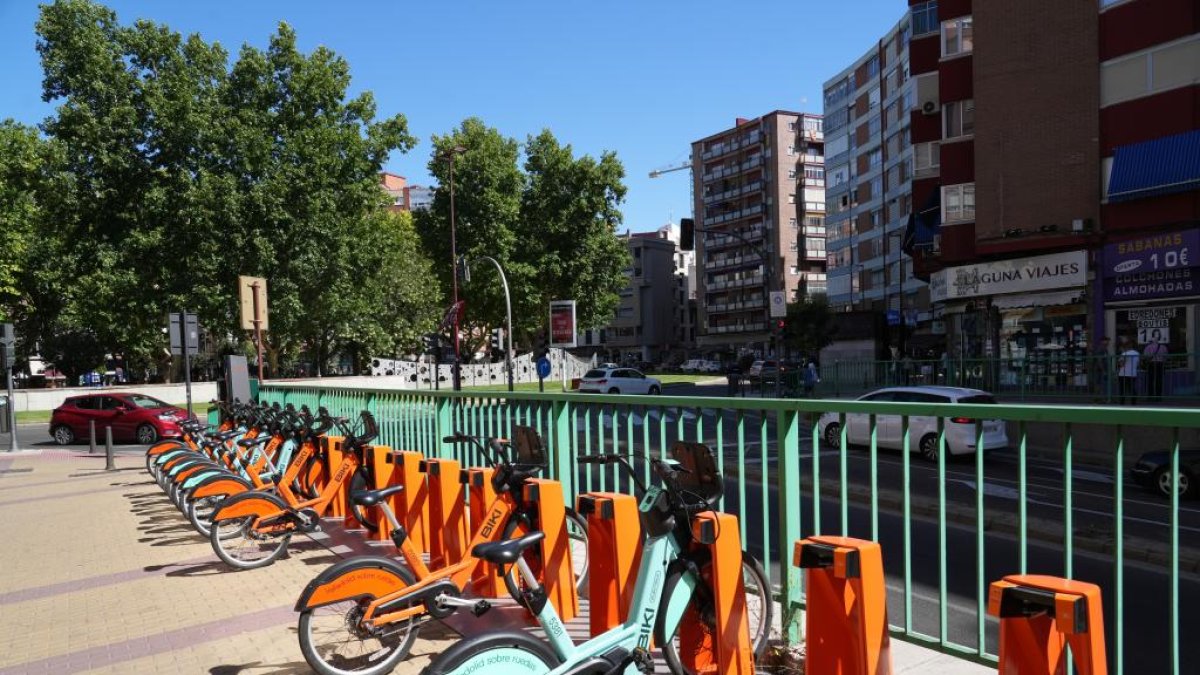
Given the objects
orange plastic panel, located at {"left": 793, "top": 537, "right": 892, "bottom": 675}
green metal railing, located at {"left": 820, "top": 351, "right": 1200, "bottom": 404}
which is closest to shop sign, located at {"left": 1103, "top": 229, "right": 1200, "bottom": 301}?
green metal railing, located at {"left": 820, "top": 351, "right": 1200, "bottom": 404}

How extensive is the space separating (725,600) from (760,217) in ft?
272

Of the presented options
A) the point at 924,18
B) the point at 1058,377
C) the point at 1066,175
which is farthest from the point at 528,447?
the point at 924,18

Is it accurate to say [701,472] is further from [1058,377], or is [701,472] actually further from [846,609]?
[1058,377]

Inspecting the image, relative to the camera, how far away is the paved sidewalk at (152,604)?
457 centimetres

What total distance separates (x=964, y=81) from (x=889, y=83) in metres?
33.3

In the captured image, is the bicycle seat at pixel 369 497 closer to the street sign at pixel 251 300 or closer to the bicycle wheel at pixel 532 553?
the bicycle wheel at pixel 532 553

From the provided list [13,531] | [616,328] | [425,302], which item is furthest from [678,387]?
[616,328]

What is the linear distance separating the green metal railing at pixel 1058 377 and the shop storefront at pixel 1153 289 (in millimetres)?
2953

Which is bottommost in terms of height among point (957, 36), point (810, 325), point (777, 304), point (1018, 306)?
point (810, 325)

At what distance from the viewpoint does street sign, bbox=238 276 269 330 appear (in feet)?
47.1

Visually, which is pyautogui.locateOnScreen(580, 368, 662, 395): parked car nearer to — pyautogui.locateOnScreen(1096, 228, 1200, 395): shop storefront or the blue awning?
pyautogui.locateOnScreen(1096, 228, 1200, 395): shop storefront

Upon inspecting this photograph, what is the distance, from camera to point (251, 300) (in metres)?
15.0

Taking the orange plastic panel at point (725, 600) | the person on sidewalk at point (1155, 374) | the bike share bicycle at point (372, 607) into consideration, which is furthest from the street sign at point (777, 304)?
the orange plastic panel at point (725, 600)

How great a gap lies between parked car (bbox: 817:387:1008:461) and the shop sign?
8.20 m
